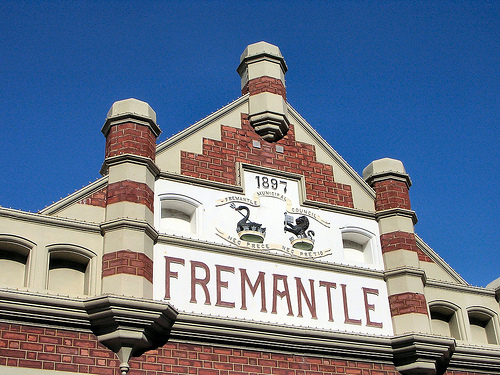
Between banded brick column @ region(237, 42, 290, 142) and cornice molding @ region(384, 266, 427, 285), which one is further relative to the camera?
banded brick column @ region(237, 42, 290, 142)

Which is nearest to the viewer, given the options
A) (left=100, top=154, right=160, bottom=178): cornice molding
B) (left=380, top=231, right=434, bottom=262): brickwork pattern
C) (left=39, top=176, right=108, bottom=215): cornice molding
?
(left=39, top=176, right=108, bottom=215): cornice molding

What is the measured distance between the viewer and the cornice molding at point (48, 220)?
14297 millimetres

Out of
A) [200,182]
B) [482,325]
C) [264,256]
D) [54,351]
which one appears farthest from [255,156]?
[482,325]

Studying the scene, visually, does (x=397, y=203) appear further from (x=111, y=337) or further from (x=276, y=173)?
(x=111, y=337)

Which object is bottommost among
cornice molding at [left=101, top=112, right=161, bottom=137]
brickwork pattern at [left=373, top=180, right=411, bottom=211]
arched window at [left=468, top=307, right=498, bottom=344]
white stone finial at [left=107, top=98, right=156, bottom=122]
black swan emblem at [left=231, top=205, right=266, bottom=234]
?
arched window at [left=468, top=307, right=498, bottom=344]

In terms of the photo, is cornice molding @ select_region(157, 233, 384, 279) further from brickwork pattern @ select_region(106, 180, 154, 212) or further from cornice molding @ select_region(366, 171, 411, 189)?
cornice molding @ select_region(366, 171, 411, 189)

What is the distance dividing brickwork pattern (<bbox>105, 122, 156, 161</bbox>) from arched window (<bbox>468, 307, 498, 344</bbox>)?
329 inches

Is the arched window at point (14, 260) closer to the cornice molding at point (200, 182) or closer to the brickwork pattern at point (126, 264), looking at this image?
the brickwork pattern at point (126, 264)

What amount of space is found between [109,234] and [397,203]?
7.13 m

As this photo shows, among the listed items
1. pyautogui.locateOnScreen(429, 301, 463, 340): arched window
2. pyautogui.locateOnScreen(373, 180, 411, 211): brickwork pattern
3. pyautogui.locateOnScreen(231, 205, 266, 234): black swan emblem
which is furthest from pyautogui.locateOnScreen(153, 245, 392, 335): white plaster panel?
pyautogui.locateOnScreen(373, 180, 411, 211): brickwork pattern

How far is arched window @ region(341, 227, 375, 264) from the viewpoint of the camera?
17828mm

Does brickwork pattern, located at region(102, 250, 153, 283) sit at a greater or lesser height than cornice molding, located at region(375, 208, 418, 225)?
lesser

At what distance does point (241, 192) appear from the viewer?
16.9 meters

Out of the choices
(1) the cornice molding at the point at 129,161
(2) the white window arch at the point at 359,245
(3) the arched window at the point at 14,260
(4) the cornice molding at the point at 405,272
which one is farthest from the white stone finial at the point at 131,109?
(4) the cornice molding at the point at 405,272
